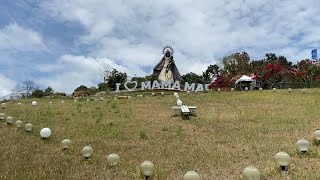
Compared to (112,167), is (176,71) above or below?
above

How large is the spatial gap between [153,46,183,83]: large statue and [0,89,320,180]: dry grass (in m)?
42.2

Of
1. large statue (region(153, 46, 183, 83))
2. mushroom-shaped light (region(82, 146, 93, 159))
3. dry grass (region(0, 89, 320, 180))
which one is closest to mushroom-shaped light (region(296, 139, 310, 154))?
dry grass (region(0, 89, 320, 180))

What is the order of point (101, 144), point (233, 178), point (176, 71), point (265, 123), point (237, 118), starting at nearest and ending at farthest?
point (233, 178) < point (101, 144) < point (265, 123) < point (237, 118) < point (176, 71)

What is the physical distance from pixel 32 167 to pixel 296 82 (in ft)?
143

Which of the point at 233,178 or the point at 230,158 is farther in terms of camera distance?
the point at 230,158

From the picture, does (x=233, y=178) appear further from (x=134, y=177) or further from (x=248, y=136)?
(x=248, y=136)

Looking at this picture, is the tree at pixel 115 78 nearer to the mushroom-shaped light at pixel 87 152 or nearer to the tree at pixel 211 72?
the tree at pixel 211 72

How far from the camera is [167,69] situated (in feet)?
215

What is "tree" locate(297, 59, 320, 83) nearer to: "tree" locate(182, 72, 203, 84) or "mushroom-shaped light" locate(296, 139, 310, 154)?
"tree" locate(182, 72, 203, 84)

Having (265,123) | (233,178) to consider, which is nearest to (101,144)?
(233,178)

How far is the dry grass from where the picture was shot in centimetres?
944

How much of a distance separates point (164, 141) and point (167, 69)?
52.3 meters

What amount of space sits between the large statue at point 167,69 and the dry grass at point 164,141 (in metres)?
42.2

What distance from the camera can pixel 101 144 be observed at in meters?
13.2
